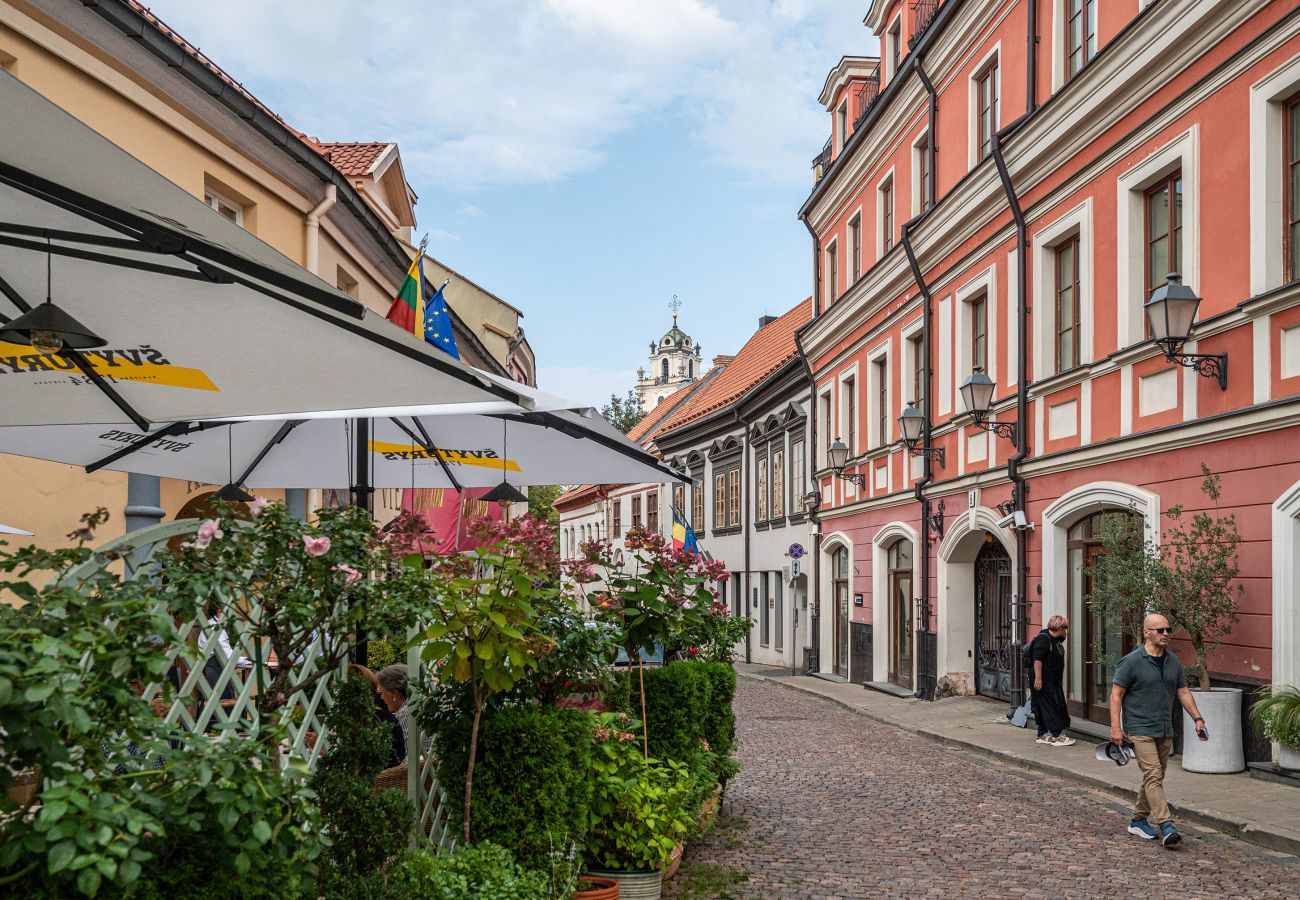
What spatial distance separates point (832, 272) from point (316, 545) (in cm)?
2612

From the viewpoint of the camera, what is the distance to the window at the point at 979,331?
19094 millimetres

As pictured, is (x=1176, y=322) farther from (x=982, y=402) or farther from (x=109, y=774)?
(x=109, y=774)

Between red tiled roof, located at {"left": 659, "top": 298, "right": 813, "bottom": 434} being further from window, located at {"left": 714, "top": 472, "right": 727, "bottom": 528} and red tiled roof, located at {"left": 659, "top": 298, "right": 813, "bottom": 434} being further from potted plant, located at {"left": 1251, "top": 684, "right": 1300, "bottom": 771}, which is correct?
potted plant, located at {"left": 1251, "top": 684, "right": 1300, "bottom": 771}

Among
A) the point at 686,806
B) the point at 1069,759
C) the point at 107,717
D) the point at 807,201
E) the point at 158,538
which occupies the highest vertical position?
the point at 807,201

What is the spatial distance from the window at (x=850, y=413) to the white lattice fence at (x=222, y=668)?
22.2 metres

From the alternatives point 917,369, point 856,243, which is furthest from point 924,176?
point 856,243

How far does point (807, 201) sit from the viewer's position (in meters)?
30.3

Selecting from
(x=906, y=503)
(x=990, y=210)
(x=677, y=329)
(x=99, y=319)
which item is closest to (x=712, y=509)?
(x=906, y=503)

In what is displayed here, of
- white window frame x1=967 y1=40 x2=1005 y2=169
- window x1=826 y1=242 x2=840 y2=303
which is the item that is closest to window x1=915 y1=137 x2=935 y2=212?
white window frame x1=967 y1=40 x2=1005 y2=169

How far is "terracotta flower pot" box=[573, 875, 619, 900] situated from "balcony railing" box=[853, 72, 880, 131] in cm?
2122

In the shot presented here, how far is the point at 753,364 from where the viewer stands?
4081cm

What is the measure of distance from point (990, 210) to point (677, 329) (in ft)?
407

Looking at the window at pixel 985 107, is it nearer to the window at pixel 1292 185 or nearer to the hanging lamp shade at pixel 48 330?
the window at pixel 1292 185

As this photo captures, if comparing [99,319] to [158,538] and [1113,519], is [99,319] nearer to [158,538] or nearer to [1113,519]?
[158,538]
